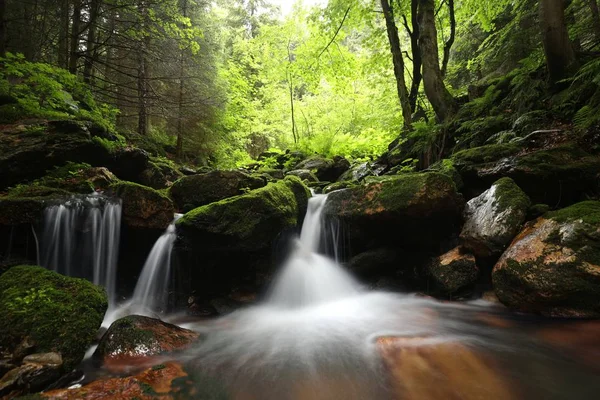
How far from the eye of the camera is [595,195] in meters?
4.25

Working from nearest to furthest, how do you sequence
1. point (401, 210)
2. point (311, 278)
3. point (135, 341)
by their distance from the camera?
point (135, 341)
point (401, 210)
point (311, 278)

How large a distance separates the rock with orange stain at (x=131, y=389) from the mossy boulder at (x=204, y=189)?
4277mm

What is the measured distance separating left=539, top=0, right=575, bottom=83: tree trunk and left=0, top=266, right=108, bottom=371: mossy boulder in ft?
27.8

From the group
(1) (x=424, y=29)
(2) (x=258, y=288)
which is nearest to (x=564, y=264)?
(2) (x=258, y=288)

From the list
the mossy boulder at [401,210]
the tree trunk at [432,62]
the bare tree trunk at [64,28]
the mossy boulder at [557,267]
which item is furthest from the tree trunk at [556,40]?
the bare tree trunk at [64,28]

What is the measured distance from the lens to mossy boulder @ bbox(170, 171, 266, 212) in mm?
6617

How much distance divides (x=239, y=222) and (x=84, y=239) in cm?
271

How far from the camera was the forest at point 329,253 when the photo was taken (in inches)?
106

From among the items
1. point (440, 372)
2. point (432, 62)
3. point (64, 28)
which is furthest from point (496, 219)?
point (64, 28)

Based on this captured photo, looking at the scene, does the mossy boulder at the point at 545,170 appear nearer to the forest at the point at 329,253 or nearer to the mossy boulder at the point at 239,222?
the forest at the point at 329,253

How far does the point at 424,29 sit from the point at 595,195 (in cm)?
584

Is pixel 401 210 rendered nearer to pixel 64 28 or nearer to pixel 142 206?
pixel 142 206

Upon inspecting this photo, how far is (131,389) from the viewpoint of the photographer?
233 cm

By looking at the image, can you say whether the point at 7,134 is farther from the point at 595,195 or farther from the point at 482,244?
the point at 595,195
